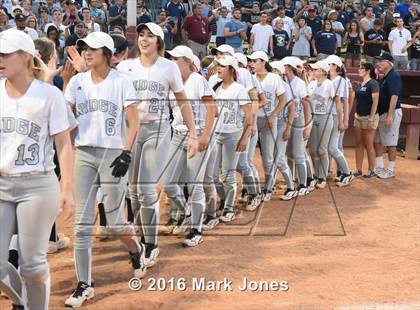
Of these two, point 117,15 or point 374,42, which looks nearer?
point 117,15

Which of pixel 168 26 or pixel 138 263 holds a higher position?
pixel 168 26

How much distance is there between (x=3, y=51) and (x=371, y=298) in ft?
12.2

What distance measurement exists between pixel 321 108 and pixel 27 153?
7009 millimetres

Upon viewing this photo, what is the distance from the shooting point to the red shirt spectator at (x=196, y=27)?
16.8 m

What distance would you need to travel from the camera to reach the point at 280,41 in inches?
680

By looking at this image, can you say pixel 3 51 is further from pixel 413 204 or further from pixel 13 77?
pixel 413 204

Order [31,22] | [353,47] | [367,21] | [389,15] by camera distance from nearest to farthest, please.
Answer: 1. [31,22]
2. [353,47]
3. [367,21]
4. [389,15]

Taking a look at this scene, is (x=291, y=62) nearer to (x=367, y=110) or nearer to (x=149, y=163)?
(x=367, y=110)

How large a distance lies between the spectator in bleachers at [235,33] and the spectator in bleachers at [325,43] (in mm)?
1977

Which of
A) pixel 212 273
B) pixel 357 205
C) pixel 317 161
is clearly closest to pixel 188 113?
pixel 212 273

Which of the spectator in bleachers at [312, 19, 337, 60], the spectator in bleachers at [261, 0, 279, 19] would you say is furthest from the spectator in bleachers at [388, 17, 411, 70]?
the spectator in bleachers at [261, 0, 279, 19]

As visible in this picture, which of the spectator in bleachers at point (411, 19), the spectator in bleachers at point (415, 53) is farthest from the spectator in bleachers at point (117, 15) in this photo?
the spectator in bleachers at point (411, 19)

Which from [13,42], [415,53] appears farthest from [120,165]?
[415,53]

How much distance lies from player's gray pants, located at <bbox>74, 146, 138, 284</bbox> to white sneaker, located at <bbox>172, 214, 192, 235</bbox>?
6.97 feet
